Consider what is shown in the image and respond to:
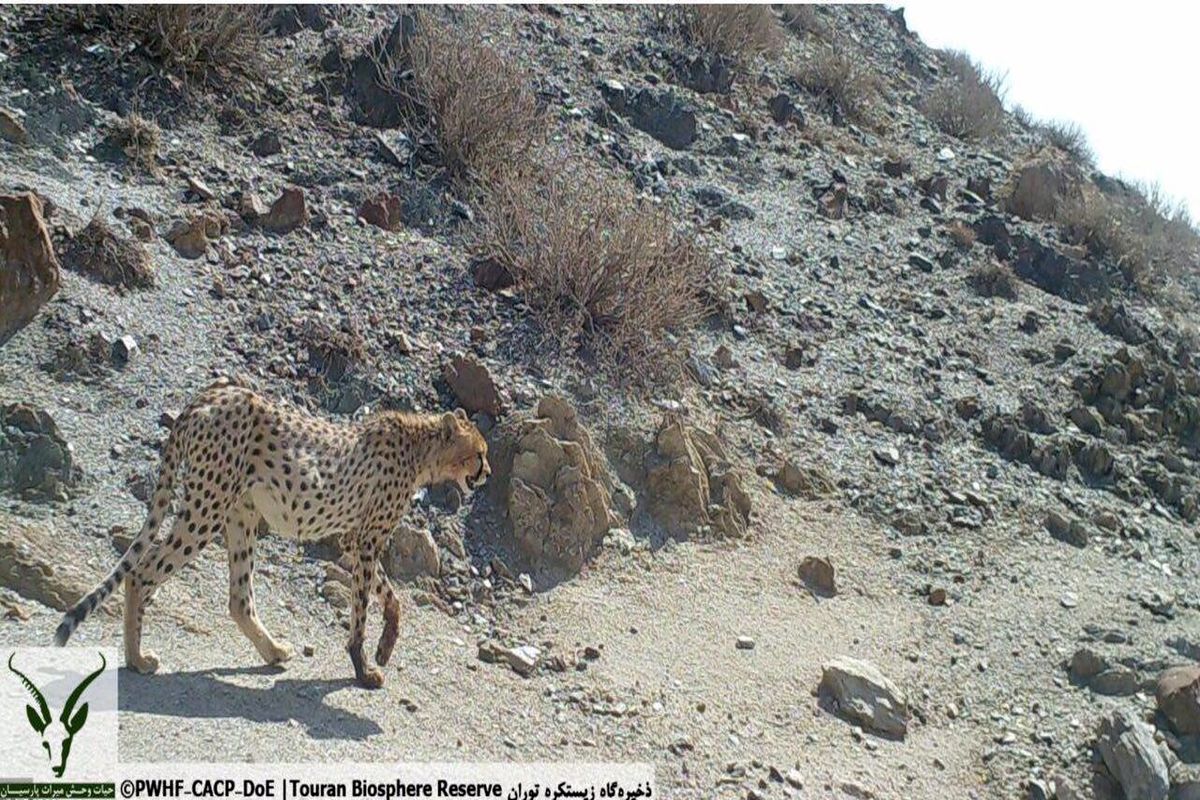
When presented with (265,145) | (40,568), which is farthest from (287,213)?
(40,568)

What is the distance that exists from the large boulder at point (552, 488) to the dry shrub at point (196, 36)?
17.2ft

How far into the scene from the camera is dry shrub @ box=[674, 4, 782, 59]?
60.6 feet

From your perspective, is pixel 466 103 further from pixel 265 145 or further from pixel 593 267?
pixel 593 267

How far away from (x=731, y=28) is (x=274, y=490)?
13.4m

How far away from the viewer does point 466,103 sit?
12984 mm

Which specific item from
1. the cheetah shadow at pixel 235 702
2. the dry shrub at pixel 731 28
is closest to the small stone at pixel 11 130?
the cheetah shadow at pixel 235 702

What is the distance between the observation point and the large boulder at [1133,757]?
811 centimetres

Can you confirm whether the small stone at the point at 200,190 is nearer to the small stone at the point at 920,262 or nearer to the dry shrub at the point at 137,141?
the dry shrub at the point at 137,141

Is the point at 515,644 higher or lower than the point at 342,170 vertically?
lower

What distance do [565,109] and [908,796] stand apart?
9683 millimetres

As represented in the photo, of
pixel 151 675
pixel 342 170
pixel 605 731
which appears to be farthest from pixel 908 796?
pixel 342 170

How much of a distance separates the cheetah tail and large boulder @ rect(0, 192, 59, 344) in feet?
9.14

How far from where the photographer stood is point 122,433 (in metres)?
8.80

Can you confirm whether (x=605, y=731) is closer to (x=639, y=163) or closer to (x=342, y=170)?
(x=342, y=170)
